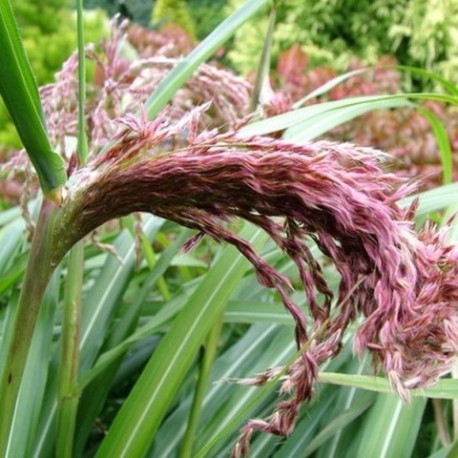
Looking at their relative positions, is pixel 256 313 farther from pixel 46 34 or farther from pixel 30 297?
pixel 46 34

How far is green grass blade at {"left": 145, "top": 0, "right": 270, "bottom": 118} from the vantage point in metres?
1.03

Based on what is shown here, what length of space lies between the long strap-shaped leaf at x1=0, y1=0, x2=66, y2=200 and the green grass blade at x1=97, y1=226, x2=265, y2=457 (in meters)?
0.30

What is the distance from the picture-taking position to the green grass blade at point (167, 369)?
35.9 inches

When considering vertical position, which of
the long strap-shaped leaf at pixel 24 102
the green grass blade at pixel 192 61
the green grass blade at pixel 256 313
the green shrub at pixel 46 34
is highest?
the long strap-shaped leaf at pixel 24 102

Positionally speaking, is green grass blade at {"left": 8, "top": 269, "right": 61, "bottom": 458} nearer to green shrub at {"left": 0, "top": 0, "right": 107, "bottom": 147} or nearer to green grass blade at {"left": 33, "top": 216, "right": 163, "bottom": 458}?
green grass blade at {"left": 33, "top": 216, "right": 163, "bottom": 458}

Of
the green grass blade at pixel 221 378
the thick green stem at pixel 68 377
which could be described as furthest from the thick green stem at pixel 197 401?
the thick green stem at pixel 68 377

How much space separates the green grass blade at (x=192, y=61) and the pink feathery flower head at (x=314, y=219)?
0.36 meters

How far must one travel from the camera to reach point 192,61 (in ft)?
3.40

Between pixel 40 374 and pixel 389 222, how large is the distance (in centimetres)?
59

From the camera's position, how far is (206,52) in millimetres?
1021

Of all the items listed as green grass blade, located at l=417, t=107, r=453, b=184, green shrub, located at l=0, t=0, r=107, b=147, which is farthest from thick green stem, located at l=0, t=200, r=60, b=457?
green shrub, located at l=0, t=0, r=107, b=147

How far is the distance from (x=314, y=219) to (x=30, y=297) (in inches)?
9.5

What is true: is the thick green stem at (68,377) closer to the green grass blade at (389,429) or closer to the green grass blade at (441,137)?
the green grass blade at (389,429)

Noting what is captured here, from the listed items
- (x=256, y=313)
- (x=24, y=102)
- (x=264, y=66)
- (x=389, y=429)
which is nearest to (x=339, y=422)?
(x=389, y=429)
